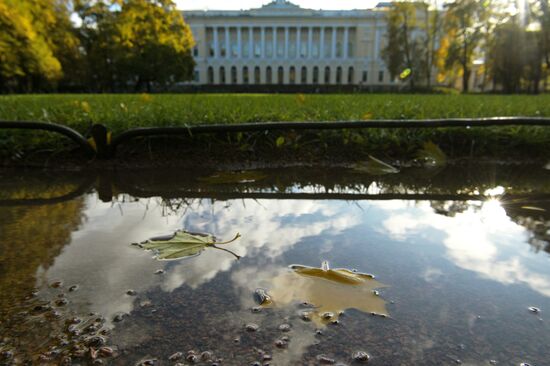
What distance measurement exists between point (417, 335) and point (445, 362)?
0.10 meters

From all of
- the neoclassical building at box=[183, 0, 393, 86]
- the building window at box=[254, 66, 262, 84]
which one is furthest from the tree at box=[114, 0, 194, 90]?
the building window at box=[254, 66, 262, 84]

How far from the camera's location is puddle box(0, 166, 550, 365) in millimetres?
951

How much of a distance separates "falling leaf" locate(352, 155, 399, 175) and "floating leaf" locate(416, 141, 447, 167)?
44 centimetres

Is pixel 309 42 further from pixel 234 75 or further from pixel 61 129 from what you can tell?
pixel 61 129

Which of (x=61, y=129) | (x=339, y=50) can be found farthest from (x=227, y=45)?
(x=61, y=129)

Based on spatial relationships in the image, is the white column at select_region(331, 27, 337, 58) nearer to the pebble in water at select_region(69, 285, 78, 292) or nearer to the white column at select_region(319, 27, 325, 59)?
the white column at select_region(319, 27, 325, 59)

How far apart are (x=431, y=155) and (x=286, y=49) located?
6771 cm

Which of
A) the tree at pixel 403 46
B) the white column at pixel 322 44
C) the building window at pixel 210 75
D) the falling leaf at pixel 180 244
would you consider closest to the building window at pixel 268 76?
the white column at pixel 322 44

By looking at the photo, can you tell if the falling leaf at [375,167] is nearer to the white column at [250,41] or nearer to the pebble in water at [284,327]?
the pebble in water at [284,327]

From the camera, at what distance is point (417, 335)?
993 mm

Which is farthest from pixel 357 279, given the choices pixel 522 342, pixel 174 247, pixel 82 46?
pixel 82 46

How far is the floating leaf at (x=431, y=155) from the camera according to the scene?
355 centimetres

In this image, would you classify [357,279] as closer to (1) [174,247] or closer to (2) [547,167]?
(1) [174,247]

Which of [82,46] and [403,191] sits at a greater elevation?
[82,46]
